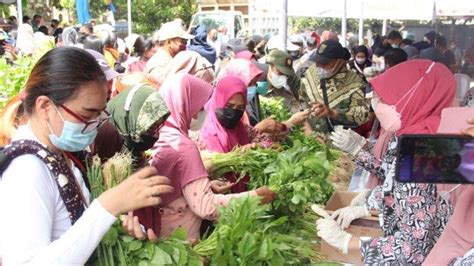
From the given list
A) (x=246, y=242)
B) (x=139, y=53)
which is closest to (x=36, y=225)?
(x=246, y=242)

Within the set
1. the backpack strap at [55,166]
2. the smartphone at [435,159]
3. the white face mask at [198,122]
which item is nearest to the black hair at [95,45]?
the white face mask at [198,122]

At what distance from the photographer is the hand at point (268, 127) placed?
4.02 metres

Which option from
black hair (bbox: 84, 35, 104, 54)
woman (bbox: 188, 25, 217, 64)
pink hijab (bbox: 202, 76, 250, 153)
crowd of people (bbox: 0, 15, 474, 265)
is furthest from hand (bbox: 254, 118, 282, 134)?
woman (bbox: 188, 25, 217, 64)

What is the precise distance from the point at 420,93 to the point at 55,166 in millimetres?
1641

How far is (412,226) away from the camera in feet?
6.95

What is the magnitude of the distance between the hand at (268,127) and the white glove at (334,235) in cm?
157

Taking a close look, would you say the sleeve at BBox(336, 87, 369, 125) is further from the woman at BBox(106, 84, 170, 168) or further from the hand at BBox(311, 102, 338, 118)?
the woman at BBox(106, 84, 170, 168)

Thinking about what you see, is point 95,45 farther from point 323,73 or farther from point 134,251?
point 134,251

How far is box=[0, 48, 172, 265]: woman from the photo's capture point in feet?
4.83

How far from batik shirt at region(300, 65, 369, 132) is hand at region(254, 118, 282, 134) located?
754 millimetres

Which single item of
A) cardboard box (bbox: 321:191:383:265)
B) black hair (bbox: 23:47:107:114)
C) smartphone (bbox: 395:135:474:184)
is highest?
black hair (bbox: 23:47:107:114)

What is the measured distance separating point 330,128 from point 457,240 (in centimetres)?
301

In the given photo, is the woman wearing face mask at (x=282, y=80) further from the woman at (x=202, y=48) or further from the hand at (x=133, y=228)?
the hand at (x=133, y=228)

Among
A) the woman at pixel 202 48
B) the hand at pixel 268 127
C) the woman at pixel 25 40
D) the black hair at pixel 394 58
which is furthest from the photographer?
the woman at pixel 25 40
